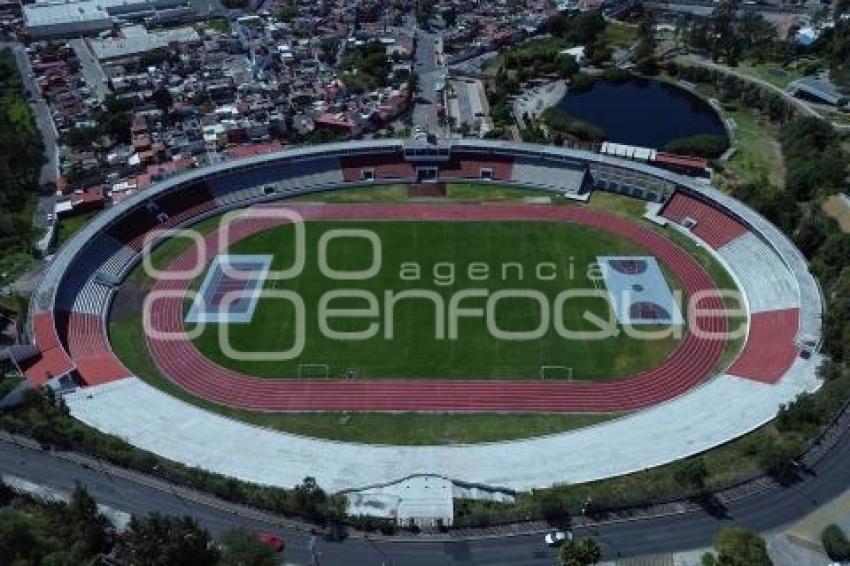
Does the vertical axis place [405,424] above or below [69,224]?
below

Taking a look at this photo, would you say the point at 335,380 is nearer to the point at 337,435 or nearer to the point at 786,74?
the point at 337,435

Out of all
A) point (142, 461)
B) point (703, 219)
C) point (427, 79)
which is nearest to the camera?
point (142, 461)

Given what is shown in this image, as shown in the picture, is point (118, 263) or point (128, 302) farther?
point (118, 263)

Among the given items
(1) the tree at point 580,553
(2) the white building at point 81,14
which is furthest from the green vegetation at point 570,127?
(2) the white building at point 81,14

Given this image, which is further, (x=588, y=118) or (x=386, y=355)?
(x=588, y=118)

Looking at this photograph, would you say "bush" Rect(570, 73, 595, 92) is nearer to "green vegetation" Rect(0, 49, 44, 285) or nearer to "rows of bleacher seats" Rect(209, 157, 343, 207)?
"rows of bleacher seats" Rect(209, 157, 343, 207)

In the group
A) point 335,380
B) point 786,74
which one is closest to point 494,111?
point 786,74

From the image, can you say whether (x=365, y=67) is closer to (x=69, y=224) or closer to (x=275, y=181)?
(x=275, y=181)

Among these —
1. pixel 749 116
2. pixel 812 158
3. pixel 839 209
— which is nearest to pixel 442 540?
pixel 839 209
